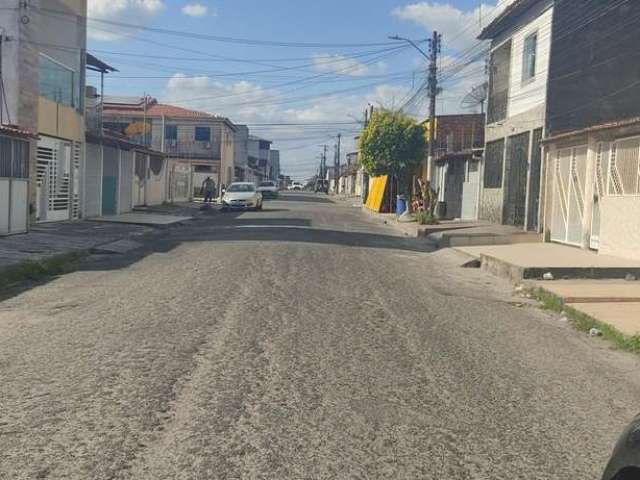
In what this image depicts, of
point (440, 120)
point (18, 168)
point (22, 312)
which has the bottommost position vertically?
point (22, 312)

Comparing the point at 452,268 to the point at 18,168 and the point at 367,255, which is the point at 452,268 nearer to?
the point at 367,255

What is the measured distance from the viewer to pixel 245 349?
6723 millimetres

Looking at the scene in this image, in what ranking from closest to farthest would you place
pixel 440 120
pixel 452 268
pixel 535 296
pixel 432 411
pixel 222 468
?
1. pixel 222 468
2. pixel 432 411
3. pixel 535 296
4. pixel 452 268
5. pixel 440 120

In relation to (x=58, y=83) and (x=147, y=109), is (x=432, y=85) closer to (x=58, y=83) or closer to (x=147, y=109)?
(x=58, y=83)

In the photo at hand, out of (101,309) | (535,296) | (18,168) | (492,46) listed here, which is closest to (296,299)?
(101,309)

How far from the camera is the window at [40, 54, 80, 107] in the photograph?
2198 cm

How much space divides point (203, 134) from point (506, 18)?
43.3 metres

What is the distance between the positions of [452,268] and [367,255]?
1882mm

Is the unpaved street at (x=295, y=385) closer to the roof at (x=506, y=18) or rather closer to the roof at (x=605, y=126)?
the roof at (x=605, y=126)

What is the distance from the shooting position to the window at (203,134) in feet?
212

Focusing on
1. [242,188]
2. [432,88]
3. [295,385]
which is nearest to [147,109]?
[242,188]

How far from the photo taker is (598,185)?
16.0 m

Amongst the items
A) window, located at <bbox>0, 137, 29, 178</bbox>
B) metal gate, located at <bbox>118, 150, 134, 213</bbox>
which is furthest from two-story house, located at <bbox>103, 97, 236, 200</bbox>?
window, located at <bbox>0, 137, 29, 178</bbox>

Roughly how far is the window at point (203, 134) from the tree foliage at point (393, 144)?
28424 millimetres
